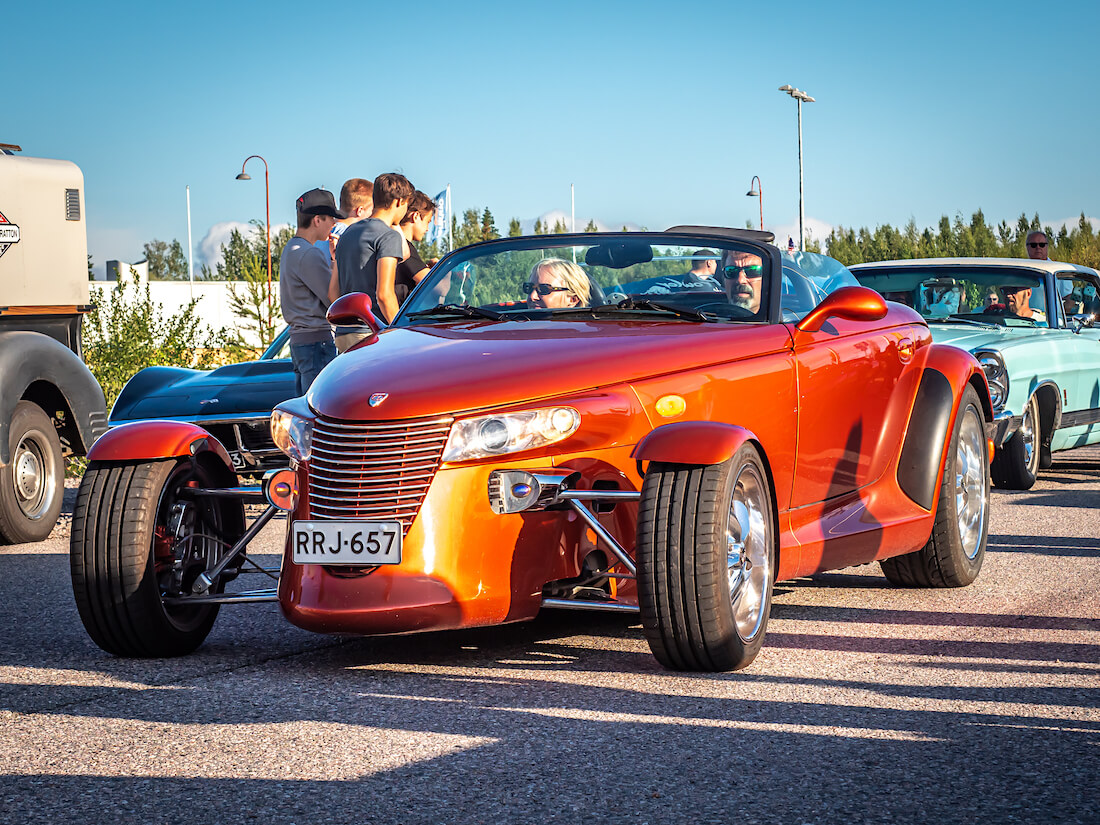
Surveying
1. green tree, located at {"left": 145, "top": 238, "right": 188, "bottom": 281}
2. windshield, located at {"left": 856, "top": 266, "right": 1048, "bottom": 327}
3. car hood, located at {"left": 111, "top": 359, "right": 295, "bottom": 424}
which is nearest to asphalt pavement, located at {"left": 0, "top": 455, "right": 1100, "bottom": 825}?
car hood, located at {"left": 111, "top": 359, "right": 295, "bottom": 424}

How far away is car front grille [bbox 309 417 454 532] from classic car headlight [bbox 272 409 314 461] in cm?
15

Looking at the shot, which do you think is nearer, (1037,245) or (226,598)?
(226,598)

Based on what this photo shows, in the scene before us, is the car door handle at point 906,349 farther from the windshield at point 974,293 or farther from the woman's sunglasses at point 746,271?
the windshield at point 974,293

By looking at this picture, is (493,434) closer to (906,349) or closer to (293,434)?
(293,434)

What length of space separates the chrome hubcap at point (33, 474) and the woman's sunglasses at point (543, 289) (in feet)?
14.7

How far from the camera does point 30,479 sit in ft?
30.5

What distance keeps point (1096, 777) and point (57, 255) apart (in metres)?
8.10

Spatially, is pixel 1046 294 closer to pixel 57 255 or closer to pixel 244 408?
pixel 244 408

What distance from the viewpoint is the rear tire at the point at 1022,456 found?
34.6 feet

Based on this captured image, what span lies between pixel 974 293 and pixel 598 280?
6.19m

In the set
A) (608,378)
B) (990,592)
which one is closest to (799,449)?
(608,378)

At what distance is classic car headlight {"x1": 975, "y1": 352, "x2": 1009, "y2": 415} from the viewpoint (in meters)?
9.91

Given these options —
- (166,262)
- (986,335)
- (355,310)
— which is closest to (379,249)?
(355,310)

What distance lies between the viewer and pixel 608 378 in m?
5.03
